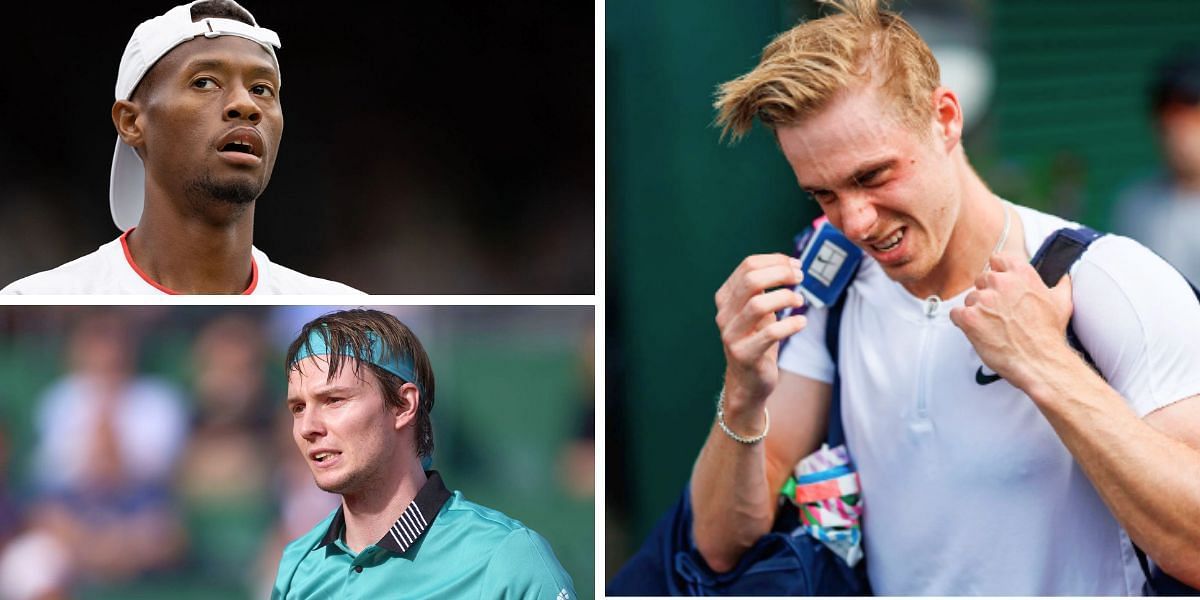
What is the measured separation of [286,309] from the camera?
2219 mm

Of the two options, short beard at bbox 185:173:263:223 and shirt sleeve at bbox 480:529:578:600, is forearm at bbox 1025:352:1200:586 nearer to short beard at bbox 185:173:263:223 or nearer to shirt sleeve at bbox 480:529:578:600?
shirt sleeve at bbox 480:529:578:600

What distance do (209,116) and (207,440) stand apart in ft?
1.84

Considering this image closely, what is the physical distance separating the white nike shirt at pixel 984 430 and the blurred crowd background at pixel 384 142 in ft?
2.92

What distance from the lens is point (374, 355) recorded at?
2191 millimetres

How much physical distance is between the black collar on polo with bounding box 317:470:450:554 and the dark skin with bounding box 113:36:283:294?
0.45 m

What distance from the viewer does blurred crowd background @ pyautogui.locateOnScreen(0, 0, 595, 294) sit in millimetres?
2420

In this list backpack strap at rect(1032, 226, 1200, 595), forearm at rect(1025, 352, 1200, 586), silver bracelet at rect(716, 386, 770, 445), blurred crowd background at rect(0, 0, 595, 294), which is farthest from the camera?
blurred crowd background at rect(0, 0, 595, 294)

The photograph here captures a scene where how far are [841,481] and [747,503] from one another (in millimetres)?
164

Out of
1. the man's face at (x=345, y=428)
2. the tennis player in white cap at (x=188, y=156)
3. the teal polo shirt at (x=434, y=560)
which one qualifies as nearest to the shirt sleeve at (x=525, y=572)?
the teal polo shirt at (x=434, y=560)

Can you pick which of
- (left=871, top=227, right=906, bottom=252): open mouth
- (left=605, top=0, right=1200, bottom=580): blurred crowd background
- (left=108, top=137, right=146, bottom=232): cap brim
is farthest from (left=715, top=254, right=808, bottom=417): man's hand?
(left=108, top=137, right=146, bottom=232): cap brim

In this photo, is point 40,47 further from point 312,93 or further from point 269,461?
point 269,461

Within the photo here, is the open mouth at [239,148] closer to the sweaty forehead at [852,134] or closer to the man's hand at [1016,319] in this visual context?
the sweaty forehead at [852,134]

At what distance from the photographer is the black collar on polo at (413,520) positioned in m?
2.15

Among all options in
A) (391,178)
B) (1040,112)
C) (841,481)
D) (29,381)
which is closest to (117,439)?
(29,381)
